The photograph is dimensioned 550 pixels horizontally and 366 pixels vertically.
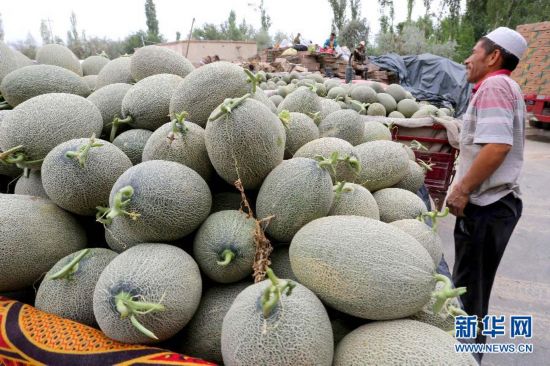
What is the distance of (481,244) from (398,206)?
1.08 meters

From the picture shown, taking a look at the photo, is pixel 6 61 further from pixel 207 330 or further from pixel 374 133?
pixel 374 133

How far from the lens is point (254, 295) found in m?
0.87

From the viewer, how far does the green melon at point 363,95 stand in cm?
471

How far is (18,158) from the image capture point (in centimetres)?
135

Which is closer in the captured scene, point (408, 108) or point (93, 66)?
point (93, 66)

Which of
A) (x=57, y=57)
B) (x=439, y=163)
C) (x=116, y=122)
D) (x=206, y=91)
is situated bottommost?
(x=439, y=163)

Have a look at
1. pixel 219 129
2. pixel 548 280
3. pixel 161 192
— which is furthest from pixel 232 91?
pixel 548 280

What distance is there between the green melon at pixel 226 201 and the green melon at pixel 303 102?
931 mm

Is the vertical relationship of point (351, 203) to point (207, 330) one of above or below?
above

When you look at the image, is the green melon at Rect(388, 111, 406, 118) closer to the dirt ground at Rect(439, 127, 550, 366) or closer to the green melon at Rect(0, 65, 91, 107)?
the dirt ground at Rect(439, 127, 550, 366)

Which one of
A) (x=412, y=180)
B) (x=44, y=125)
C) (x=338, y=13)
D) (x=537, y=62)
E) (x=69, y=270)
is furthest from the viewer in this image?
(x=338, y=13)

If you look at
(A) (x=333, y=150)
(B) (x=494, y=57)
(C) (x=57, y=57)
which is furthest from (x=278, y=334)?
(C) (x=57, y=57)

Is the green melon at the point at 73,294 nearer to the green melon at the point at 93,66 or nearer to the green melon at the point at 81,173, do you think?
the green melon at the point at 81,173

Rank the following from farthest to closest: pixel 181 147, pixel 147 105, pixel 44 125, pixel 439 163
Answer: pixel 439 163 → pixel 147 105 → pixel 44 125 → pixel 181 147
